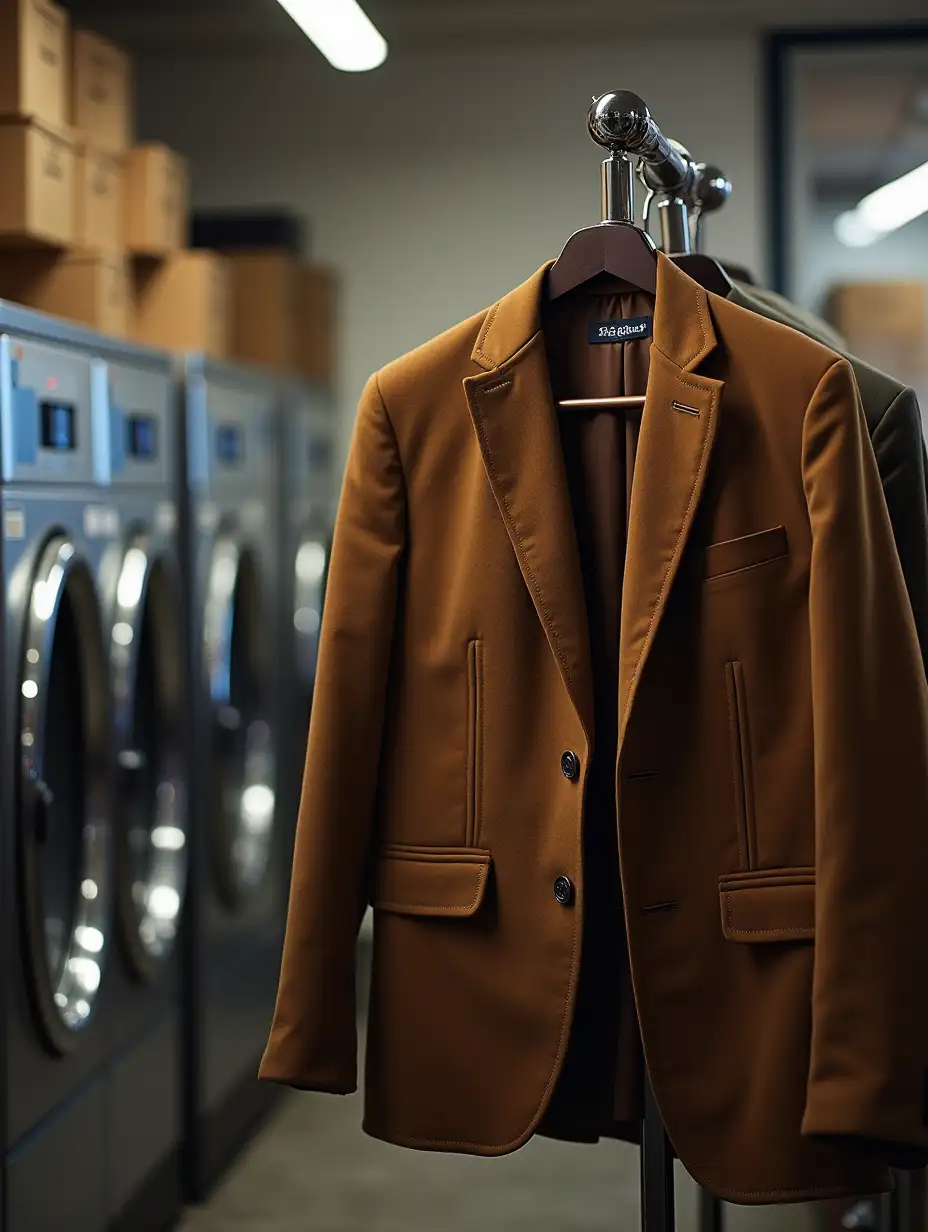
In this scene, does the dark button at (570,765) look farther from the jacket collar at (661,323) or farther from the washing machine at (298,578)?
the washing machine at (298,578)

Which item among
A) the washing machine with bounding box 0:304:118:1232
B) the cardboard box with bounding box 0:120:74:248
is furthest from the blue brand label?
the cardboard box with bounding box 0:120:74:248

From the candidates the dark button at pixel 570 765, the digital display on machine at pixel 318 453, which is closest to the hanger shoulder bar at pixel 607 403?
→ the dark button at pixel 570 765

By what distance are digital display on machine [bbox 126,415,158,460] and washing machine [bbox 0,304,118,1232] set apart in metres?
0.18

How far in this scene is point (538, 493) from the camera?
1.50 m

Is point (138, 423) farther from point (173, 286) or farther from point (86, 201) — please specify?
point (173, 286)

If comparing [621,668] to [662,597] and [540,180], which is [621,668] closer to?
[662,597]

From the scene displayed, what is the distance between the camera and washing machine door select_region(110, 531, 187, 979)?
8.50 ft

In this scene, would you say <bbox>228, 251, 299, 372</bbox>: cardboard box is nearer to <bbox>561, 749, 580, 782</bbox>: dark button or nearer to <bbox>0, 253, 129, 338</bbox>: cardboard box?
<bbox>0, 253, 129, 338</bbox>: cardboard box

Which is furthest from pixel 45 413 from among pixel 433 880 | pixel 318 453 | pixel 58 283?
pixel 318 453

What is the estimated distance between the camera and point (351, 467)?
1625 mm

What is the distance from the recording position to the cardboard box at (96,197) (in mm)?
2959

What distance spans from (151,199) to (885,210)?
2.27 m

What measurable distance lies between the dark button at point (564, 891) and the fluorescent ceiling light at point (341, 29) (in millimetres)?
2447

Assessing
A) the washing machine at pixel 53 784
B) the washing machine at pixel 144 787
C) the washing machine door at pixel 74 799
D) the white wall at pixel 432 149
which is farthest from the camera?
the white wall at pixel 432 149
